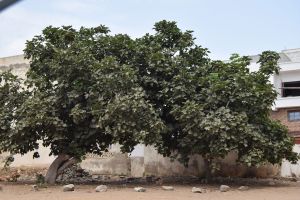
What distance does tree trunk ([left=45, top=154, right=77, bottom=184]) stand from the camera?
14219 millimetres

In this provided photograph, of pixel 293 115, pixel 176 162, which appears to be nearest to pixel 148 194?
pixel 176 162

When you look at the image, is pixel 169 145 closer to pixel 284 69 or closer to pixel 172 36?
pixel 172 36

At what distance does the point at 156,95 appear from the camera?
14023 mm

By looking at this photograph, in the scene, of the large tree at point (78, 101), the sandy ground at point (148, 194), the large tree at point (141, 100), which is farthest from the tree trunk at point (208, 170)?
the large tree at point (78, 101)

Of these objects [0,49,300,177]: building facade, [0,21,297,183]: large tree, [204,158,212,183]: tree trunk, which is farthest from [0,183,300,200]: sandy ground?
[0,49,300,177]: building facade

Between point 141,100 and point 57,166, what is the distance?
164 inches

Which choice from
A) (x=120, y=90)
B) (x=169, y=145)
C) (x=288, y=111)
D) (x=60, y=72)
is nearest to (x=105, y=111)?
(x=120, y=90)

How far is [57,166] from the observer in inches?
569

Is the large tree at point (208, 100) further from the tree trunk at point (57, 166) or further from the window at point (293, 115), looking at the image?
the window at point (293, 115)

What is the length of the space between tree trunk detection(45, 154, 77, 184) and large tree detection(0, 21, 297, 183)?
34mm

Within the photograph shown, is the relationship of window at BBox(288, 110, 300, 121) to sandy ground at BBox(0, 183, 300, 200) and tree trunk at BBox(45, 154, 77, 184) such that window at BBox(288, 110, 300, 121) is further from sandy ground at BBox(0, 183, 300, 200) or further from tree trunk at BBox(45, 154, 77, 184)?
tree trunk at BBox(45, 154, 77, 184)

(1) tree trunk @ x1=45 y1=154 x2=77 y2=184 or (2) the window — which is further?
(2) the window

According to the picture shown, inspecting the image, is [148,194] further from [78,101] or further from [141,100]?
[78,101]

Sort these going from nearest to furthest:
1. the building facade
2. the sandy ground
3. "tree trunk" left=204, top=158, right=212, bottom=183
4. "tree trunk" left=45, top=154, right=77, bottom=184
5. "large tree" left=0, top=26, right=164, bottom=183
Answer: the sandy ground
"large tree" left=0, top=26, right=164, bottom=183
"tree trunk" left=45, top=154, right=77, bottom=184
"tree trunk" left=204, top=158, right=212, bottom=183
the building facade
